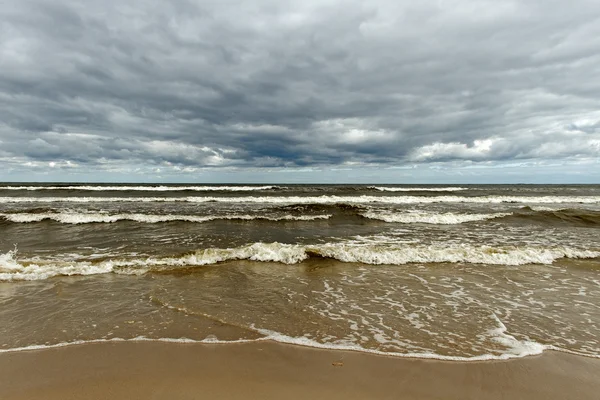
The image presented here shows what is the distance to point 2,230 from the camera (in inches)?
579

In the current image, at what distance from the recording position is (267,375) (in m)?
3.52

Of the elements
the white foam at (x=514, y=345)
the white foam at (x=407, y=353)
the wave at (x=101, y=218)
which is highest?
the wave at (x=101, y=218)

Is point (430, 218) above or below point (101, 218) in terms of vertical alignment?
below

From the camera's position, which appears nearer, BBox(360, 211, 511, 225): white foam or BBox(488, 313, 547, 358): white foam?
BBox(488, 313, 547, 358): white foam

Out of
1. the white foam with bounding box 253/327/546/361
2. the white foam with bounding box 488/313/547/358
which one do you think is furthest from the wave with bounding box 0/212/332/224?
the white foam with bounding box 488/313/547/358

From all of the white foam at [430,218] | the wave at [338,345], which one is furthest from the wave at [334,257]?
the white foam at [430,218]

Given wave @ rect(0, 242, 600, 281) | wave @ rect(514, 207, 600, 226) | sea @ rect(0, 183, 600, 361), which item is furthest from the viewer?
wave @ rect(514, 207, 600, 226)

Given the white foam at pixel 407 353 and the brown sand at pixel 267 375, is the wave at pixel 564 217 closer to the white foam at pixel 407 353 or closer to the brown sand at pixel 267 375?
the white foam at pixel 407 353

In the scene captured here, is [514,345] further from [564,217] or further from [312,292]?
[564,217]

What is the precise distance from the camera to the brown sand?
3.23 meters

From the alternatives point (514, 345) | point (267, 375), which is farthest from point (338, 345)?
point (514, 345)

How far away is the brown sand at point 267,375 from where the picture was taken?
3.23 meters

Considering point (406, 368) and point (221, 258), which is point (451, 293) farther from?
point (221, 258)

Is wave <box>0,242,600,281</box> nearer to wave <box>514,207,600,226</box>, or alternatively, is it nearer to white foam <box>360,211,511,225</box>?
white foam <box>360,211,511,225</box>
